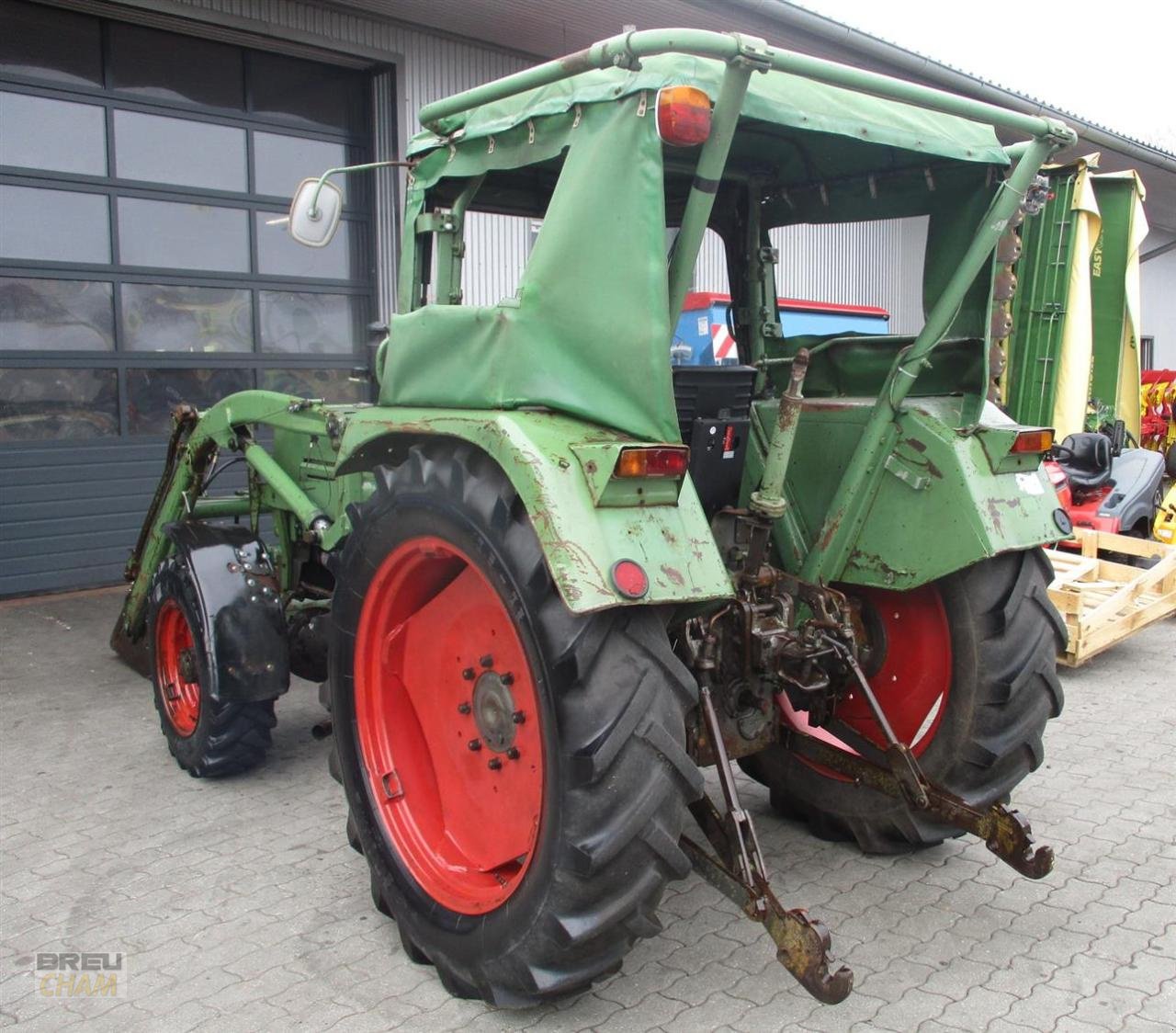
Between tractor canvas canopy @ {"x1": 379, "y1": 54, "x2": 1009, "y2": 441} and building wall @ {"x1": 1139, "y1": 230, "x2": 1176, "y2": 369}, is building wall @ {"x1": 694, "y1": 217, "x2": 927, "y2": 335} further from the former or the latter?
building wall @ {"x1": 1139, "y1": 230, "x2": 1176, "y2": 369}

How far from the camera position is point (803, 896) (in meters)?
3.42

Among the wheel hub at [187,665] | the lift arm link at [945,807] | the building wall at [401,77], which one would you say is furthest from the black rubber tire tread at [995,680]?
the building wall at [401,77]

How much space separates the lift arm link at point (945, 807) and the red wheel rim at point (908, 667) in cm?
12

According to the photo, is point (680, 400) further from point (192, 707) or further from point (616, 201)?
point (192, 707)

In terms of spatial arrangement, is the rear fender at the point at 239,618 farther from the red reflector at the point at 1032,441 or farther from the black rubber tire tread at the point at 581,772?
the red reflector at the point at 1032,441

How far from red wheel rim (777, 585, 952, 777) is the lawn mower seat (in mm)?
5009

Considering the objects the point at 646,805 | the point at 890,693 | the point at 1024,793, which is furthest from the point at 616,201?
the point at 1024,793

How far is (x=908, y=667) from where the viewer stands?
357 centimetres

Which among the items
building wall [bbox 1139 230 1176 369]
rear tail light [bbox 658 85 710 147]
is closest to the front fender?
rear tail light [bbox 658 85 710 147]

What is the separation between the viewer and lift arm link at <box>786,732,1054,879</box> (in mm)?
Result: 2941

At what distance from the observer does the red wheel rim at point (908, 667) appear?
346 centimetres

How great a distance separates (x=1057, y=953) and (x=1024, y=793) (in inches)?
52.6

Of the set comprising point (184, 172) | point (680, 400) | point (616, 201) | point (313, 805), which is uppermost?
point (184, 172)

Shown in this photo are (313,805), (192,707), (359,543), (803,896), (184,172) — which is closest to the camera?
(359,543)
